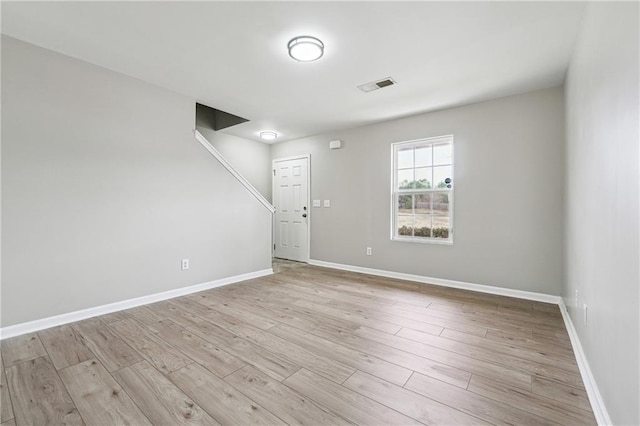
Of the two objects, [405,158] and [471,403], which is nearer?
[471,403]

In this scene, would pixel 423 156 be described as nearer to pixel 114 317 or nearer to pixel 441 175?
pixel 441 175

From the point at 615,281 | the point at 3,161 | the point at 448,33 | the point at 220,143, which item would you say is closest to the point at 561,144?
the point at 448,33

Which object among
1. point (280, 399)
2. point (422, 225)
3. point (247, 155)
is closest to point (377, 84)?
point (422, 225)

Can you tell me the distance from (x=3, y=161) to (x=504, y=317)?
457 centimetres

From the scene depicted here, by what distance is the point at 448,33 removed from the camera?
2189 mm

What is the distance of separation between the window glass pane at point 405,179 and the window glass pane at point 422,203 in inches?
8.2

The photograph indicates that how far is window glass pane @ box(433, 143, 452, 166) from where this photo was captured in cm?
385

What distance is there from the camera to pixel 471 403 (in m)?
1.50

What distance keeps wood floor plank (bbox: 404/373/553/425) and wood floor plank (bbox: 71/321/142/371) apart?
186cm

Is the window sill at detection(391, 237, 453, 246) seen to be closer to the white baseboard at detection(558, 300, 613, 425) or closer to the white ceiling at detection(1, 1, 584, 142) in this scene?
the white baseboard at detection(558, 300, 613, 425)

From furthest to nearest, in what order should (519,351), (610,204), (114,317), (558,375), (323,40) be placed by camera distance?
(114,317)
(323,40)
(519,351)
(558,375)
(610,204)

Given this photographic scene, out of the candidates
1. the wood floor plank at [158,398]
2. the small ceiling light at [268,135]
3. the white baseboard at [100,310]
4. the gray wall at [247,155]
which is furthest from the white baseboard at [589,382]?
the gray wall at [247,155]

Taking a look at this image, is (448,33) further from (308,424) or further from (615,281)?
(308,424)

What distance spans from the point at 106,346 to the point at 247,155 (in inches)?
160
